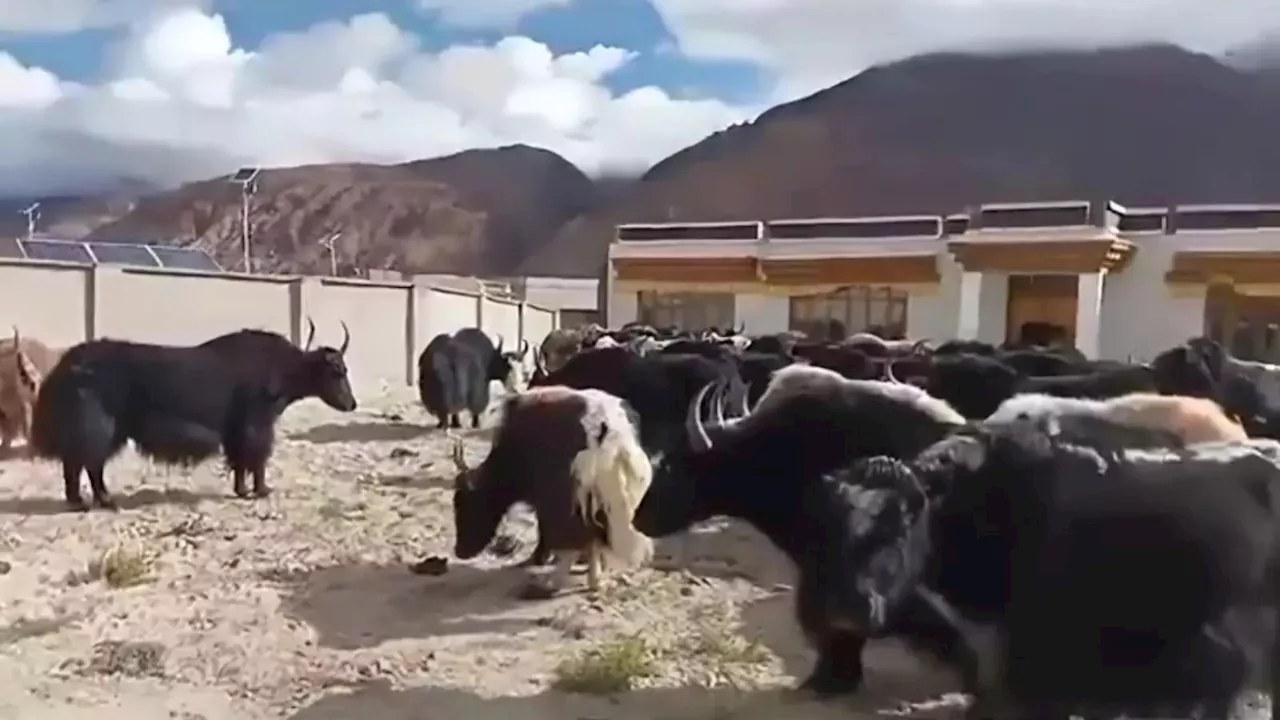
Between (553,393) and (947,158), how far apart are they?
60.1 m

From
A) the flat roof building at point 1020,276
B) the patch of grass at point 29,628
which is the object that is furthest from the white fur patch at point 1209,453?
the flat roof building at point 1020,276

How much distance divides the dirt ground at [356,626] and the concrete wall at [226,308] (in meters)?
4.39

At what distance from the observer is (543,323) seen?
25.4m

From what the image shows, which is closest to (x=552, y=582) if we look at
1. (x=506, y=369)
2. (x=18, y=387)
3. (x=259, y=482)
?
(x=259, y=482)

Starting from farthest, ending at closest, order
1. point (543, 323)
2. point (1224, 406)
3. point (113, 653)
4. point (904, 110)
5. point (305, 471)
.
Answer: point (904, 110) → point (543, 323) → point (305, 471) → point (1224, 406) → point (113, 653)

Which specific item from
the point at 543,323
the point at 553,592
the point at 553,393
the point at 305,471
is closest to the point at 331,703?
the point at 553,592

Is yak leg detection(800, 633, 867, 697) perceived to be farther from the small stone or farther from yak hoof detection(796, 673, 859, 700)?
the small stone

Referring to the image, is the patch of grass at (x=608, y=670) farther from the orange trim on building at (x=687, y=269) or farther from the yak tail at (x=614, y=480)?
the orange trim on building at (x=687, y=269)

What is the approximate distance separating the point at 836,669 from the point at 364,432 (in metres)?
7.61

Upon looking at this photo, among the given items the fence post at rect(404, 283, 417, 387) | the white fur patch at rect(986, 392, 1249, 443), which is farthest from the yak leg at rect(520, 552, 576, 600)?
the fence post at rect(404, 283, 417, 387)

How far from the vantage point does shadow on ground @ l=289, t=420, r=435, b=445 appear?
402 inches

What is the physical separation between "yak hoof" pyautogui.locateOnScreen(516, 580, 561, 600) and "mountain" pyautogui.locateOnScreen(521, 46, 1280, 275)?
4142 cm

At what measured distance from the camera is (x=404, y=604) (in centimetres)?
484

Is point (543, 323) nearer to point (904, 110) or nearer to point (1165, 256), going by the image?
point (1165, 256)
